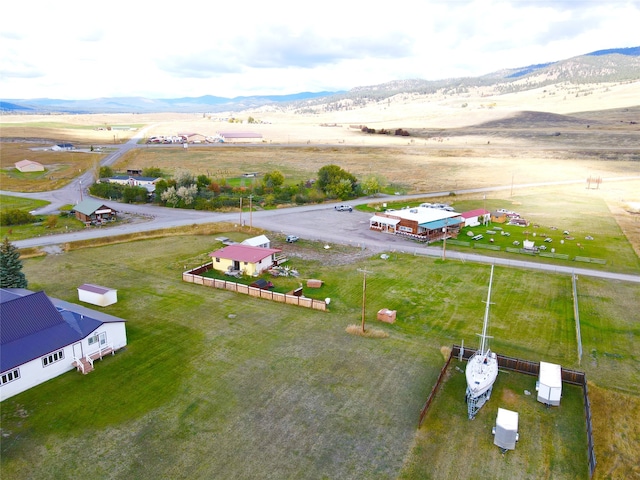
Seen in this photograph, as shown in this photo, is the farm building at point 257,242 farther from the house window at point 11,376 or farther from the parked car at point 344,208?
the house window at point 11,376

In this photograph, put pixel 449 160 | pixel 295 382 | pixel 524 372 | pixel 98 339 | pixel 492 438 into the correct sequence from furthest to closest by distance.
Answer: pixel 449 160 < pixel 98 339 < pixel 524 372 < pixel 295 382 < pixel 492 438

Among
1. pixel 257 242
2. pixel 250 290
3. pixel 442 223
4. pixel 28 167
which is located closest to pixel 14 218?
pixel 257 242

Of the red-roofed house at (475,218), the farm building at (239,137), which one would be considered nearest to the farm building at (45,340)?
the red-roofed house at (475,218)

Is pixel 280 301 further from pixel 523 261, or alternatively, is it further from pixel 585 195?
pixel 585 195

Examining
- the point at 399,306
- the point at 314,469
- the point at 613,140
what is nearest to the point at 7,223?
the point at 399,306

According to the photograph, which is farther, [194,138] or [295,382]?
[194,138]

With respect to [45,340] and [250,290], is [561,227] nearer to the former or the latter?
[250,290]

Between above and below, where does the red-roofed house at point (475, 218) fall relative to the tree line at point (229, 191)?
below

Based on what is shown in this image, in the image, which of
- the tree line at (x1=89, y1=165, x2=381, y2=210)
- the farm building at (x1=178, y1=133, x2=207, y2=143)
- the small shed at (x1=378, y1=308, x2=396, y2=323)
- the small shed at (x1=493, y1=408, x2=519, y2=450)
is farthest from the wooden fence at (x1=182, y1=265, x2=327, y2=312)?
the farm building at (x1=178, y1=133, x2=207, y2=143)
